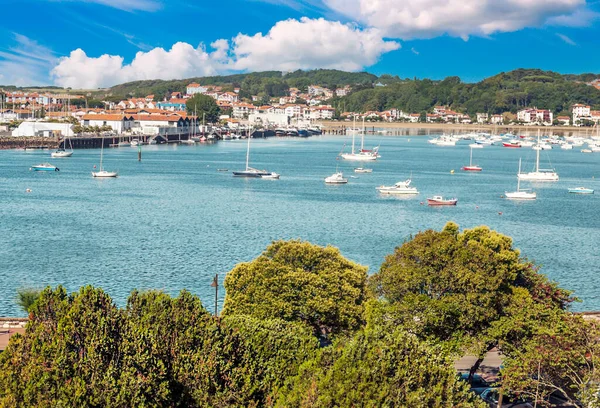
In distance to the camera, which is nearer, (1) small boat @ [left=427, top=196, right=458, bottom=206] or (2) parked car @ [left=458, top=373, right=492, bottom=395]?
(2) parked car @ [left=458, top=373, right=492, bottom=395]

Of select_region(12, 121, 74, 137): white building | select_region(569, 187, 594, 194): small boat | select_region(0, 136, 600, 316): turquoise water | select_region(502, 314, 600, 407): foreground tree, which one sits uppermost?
select_region(12, 121, 74, 137): white building

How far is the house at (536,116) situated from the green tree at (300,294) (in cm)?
14100

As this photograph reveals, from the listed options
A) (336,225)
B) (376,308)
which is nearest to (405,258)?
(376,308)

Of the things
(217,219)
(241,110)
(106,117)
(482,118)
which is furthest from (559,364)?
(482,118)

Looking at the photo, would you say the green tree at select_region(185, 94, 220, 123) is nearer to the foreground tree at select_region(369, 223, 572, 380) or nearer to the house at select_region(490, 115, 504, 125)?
the house at select_region(490, 115, 504, 125)

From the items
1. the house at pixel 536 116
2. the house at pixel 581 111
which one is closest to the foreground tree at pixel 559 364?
the house at pixel 536 116

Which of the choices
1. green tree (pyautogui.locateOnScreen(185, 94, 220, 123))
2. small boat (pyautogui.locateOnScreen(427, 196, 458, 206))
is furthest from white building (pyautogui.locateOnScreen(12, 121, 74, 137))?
small boat (pyautogui.locateOnScreen(427, 196, 458, 206))

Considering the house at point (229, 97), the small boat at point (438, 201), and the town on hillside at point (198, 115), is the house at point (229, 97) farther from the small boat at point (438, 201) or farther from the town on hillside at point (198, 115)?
the small boat at point (438, 201)

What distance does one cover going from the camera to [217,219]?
33.2 meters

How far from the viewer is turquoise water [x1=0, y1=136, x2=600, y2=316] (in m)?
22.7

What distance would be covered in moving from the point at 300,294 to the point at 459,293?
2.52 m

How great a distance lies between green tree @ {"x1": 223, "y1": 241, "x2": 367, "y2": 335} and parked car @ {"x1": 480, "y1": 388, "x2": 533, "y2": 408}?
2360mm

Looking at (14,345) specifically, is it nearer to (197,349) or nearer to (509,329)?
(197,349)

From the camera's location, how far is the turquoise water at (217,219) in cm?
2273
